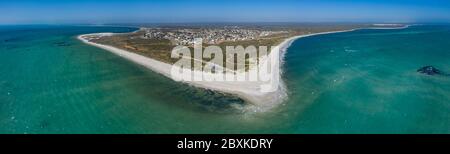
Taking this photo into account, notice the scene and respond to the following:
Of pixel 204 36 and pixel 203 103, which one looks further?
pixel 204 36

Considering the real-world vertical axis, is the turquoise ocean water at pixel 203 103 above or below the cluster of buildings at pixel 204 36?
below

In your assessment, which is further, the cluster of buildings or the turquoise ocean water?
the cluster of buildings

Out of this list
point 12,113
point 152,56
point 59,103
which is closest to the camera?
point 12,113

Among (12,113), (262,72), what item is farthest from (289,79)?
(12,113)

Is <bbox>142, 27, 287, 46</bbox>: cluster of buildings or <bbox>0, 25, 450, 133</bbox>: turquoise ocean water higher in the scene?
<bbox>142, 27, 287, 46</bbox>: cluster of buildings

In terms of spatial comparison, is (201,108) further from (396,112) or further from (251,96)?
(396,112)

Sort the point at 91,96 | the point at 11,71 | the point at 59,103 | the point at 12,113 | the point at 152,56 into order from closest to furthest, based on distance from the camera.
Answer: the point at 12,113 → the point at 59,103 → the point at 91,96 → the point at 11,71 → the point at 152,56

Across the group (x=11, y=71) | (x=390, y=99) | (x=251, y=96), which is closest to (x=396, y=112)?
(x=390, y=99)

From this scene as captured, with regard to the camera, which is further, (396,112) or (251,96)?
(251,96)

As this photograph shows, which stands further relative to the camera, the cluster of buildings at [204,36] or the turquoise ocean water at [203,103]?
the cluster of buildings at [204,36]

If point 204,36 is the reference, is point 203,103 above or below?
below
